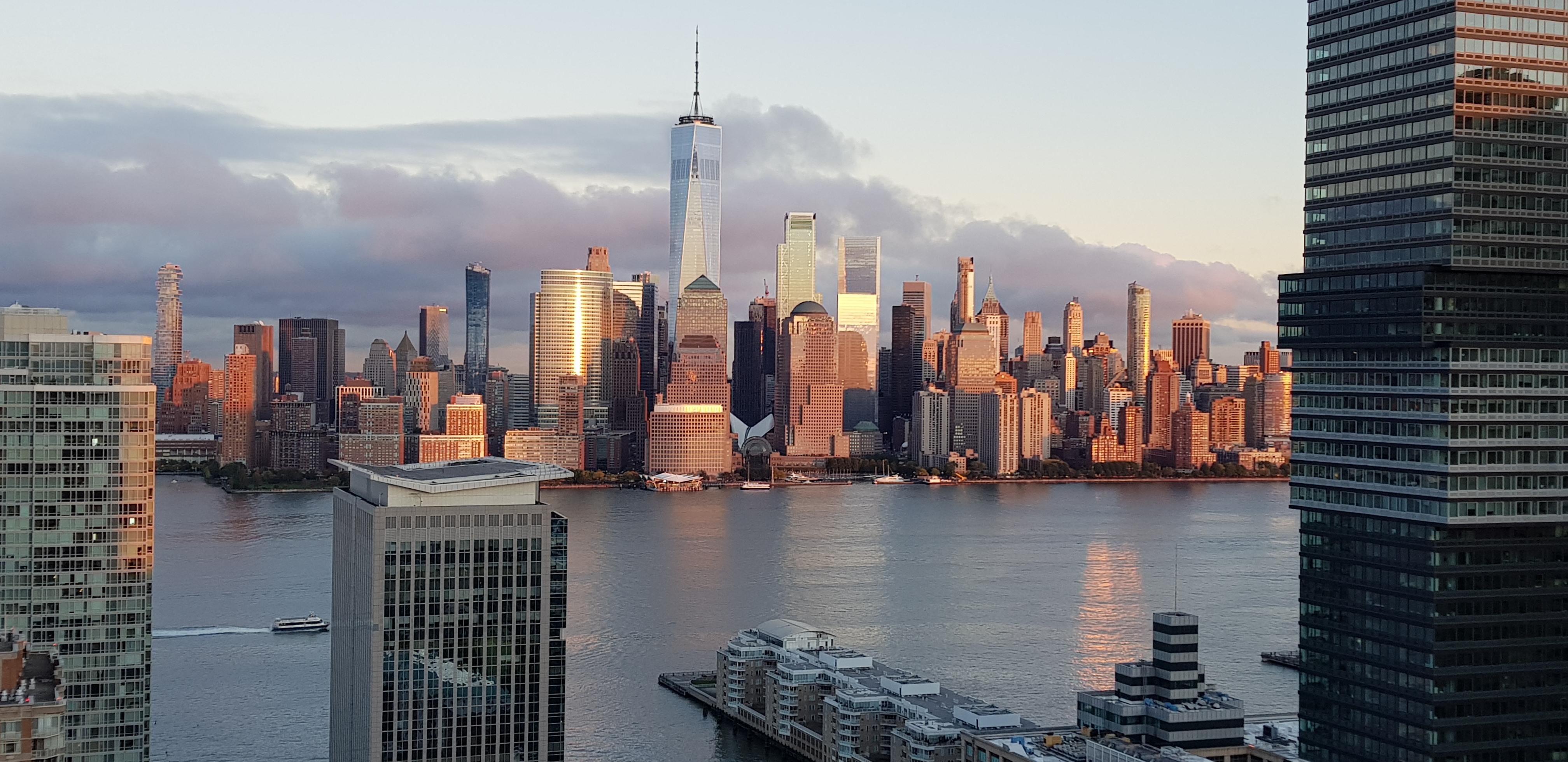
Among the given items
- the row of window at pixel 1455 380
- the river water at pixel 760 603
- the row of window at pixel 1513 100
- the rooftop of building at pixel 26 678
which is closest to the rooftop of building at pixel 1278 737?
the row of window at pixel 1455 380

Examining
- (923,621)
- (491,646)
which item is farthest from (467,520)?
(923,621)

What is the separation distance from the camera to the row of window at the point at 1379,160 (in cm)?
3322

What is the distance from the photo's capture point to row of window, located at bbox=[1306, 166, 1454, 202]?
33125 mm

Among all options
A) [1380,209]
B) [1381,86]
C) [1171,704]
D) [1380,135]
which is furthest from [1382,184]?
[1171,704]

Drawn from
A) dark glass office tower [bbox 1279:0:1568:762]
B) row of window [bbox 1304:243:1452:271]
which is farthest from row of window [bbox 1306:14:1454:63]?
row of window [bbox 1304:243:1452:271]

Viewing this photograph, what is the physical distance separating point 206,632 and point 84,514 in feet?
99.7

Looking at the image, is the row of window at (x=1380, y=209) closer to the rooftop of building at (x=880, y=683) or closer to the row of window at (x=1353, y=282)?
the row of window at (x=1353, y=282)

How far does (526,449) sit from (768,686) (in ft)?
425

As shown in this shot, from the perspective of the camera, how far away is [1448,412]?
32.2 meters

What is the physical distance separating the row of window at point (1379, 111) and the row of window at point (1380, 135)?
0.21 m

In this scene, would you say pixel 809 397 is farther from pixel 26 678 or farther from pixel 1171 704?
pixel 26 678

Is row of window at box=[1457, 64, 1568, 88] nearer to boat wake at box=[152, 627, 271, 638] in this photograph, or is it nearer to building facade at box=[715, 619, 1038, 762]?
building facade at box=[715, 619, 1038, 762]

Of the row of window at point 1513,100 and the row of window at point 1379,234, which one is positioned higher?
the row of window at point 1513,100

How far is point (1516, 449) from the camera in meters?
32.7
